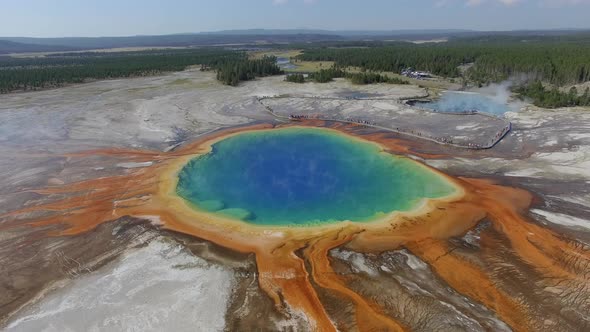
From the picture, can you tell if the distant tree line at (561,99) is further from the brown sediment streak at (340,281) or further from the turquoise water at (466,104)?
the brown sediment streak at (340,281)

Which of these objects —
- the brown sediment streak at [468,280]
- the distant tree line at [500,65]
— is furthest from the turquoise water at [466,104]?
the brown sediment streak at [468,280]

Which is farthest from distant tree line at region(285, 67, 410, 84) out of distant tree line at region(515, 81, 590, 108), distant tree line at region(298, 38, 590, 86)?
distant tree line at region(515, 81, 590, 108)

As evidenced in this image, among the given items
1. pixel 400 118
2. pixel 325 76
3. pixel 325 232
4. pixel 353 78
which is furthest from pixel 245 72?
pixel 325 232

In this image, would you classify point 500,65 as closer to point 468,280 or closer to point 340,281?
point 468,280

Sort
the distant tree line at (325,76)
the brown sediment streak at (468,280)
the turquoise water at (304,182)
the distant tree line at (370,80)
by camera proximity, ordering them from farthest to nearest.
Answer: the distant tree line at (325,76)
the distant tree line at (370,80)
the turquoise water at (304,182)
the brown sediment streak at (468,280)

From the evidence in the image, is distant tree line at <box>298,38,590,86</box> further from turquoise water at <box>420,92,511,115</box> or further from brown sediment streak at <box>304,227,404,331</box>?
brown sediment streak at <box>304,227,404,331</box>

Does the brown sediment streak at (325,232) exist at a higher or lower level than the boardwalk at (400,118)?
lower
